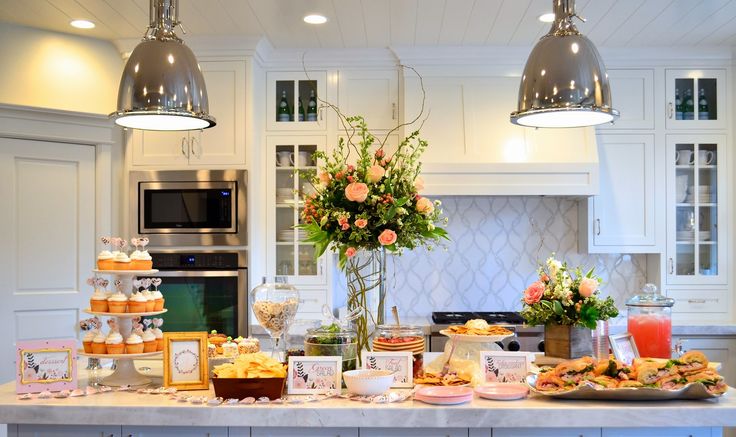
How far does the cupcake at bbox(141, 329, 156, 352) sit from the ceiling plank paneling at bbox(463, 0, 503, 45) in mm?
2430

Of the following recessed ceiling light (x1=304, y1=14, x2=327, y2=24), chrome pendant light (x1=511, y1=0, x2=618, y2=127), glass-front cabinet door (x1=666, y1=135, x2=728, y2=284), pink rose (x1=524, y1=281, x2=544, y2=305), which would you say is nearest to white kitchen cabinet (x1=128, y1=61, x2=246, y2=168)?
recessed ceiling light (x1=304, y1=14, x2=327, y2=24)

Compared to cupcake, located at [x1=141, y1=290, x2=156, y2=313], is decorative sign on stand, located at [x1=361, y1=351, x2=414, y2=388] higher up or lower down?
lower down

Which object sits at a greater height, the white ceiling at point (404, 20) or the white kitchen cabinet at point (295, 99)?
the white ceiling at point (404, 20)

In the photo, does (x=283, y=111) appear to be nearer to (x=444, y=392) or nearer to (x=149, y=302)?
(x=149, y=302)

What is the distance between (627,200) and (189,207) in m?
2.86

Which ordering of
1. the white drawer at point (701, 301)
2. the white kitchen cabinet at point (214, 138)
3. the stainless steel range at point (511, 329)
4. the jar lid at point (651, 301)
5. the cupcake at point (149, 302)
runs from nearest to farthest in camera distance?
the cupcake at point (149, 302) < the jar lid at point (651, 301) < the stainless steel range at point (511, 329) < the white kitchen cabinet at point (214, 138) < the white drawer at point (701, 301)

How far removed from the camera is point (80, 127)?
4.28 m

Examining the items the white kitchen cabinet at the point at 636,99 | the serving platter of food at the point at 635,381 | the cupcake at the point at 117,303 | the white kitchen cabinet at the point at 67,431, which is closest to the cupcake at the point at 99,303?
the cupcake at the point at 117,303

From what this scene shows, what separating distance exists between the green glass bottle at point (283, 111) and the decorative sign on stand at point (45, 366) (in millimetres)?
2654

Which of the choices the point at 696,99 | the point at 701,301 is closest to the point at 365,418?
the point at 701,301

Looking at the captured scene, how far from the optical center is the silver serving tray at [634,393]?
2039 millimetres

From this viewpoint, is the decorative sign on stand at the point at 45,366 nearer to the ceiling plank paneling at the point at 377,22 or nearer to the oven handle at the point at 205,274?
the oven handle at the point at 205,274

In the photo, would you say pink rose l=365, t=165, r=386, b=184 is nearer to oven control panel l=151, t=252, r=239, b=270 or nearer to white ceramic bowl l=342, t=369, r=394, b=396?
white ceramic bowl l=342, t=369, r=394, b=396

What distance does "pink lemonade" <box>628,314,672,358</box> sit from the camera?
2559 millimetres
